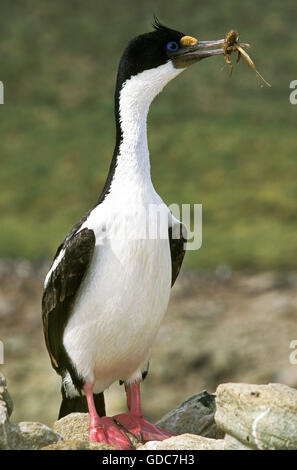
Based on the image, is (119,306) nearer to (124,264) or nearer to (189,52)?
(124,264)

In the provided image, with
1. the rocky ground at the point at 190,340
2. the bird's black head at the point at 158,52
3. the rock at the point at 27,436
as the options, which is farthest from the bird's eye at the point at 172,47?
the rocky ground at the point at 190,340

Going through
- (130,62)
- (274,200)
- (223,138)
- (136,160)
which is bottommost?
(136,160)

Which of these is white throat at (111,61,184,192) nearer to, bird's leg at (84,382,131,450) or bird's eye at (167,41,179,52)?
bird's eye at (167,41,179,52)

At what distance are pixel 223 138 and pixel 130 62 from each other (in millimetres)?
31215

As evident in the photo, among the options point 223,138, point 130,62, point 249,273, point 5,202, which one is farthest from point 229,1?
point 130,62

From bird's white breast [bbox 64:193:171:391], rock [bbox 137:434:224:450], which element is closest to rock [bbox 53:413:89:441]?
bird's white breast [bbox 64:193:171:391]

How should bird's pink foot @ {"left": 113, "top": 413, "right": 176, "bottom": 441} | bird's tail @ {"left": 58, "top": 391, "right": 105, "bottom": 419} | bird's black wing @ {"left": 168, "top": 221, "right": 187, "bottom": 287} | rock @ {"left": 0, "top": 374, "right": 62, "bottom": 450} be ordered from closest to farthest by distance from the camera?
rock @ {"left": 0, "top": 374, "right": 62, "bottom": 450}, bird's pink foot @ {"left": 113, "top": 413, "right": 176, "bottom": 441}, bird's black wing @ {"left": 168, "top": 221, "right": 187, "bottom": 287}, bird's tail @ {"left": 58, "top": 391, "right": 105, "bottom": 419}

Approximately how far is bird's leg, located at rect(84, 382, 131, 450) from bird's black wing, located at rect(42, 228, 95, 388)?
0.41 metres

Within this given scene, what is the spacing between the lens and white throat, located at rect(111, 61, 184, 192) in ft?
23.4

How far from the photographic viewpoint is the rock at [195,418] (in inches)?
302

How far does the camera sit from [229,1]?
153 ft

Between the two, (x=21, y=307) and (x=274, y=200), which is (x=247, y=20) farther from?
A: (x=21, y=307)

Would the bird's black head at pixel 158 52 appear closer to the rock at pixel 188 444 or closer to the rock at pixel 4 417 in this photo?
the rock at pixel 4 417
